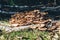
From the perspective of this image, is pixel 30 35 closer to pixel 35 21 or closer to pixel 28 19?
pixel 35 21

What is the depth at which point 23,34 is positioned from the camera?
311 inches

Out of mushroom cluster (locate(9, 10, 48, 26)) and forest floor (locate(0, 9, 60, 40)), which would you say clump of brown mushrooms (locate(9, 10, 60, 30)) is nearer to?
mushroom cluster (locate(9, 10, 48, 26))

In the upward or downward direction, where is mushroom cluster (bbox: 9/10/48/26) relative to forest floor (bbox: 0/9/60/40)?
upward

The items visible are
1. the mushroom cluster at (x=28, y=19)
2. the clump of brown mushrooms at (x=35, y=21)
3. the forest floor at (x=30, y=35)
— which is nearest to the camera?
the forest floor at (x=30, y=35)

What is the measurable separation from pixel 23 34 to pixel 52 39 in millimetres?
889

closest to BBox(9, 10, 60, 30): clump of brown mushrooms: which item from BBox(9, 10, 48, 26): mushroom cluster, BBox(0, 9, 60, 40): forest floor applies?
BBox(9, 10, 48, 26): mushroom cluster

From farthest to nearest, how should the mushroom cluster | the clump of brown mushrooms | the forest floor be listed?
the mushroom cluster
the clump of brown mushrooms
the forest floor

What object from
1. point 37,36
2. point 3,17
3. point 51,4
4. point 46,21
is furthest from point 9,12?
point 37,36

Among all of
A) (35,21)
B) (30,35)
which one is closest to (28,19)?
(35,21)

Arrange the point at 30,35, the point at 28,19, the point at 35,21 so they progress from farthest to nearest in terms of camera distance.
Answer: the point at 28,19 → the point at 35,21 → the point at 30,35

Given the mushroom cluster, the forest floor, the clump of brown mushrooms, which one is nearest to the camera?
the forest floor

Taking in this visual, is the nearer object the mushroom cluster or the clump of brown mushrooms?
the clump of brown mushrooms

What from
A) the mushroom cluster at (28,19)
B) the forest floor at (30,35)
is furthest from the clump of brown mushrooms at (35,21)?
the forest floor at (30,35)

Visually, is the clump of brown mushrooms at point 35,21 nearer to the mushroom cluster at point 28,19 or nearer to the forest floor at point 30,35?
the mushroom cluster at point 28,19
